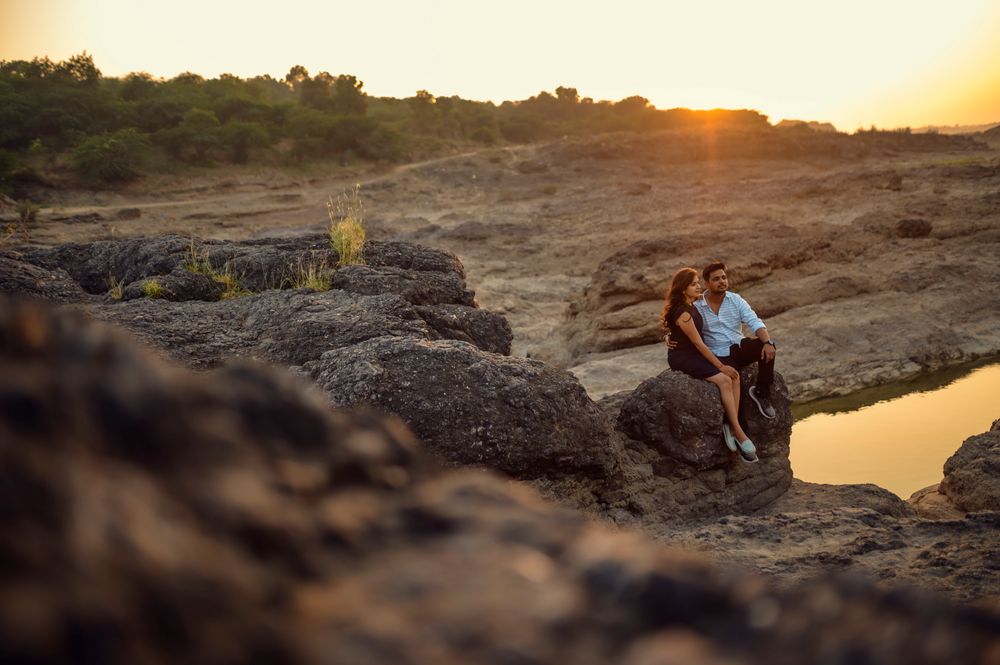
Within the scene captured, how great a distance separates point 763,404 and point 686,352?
86 centimetres

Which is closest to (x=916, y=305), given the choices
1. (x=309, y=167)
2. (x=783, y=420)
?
(x=783, y=420)

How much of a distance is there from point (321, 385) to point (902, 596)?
3.95 m

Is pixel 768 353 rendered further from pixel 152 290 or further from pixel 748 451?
pixel 152 290

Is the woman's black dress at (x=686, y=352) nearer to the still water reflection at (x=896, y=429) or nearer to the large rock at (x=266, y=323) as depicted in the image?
the large rock at (x=266, y=323)

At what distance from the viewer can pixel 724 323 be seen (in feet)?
21.9

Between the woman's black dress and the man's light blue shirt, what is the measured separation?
8 cm

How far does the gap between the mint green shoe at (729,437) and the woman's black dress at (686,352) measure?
1.52 feet

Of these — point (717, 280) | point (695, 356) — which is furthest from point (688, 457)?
point (717, 280)

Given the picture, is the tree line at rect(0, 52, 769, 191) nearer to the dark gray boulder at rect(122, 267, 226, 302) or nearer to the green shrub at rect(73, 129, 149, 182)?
the green shrub at rect(73, 129, 149, 182)

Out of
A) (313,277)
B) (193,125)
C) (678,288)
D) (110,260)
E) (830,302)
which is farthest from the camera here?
(193,125)

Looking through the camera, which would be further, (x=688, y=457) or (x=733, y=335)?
(x=733, y=335)

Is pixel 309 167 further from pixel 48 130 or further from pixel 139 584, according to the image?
pixel 139 584

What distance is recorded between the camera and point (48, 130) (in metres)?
26.8

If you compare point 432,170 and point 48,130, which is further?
point 432,170
